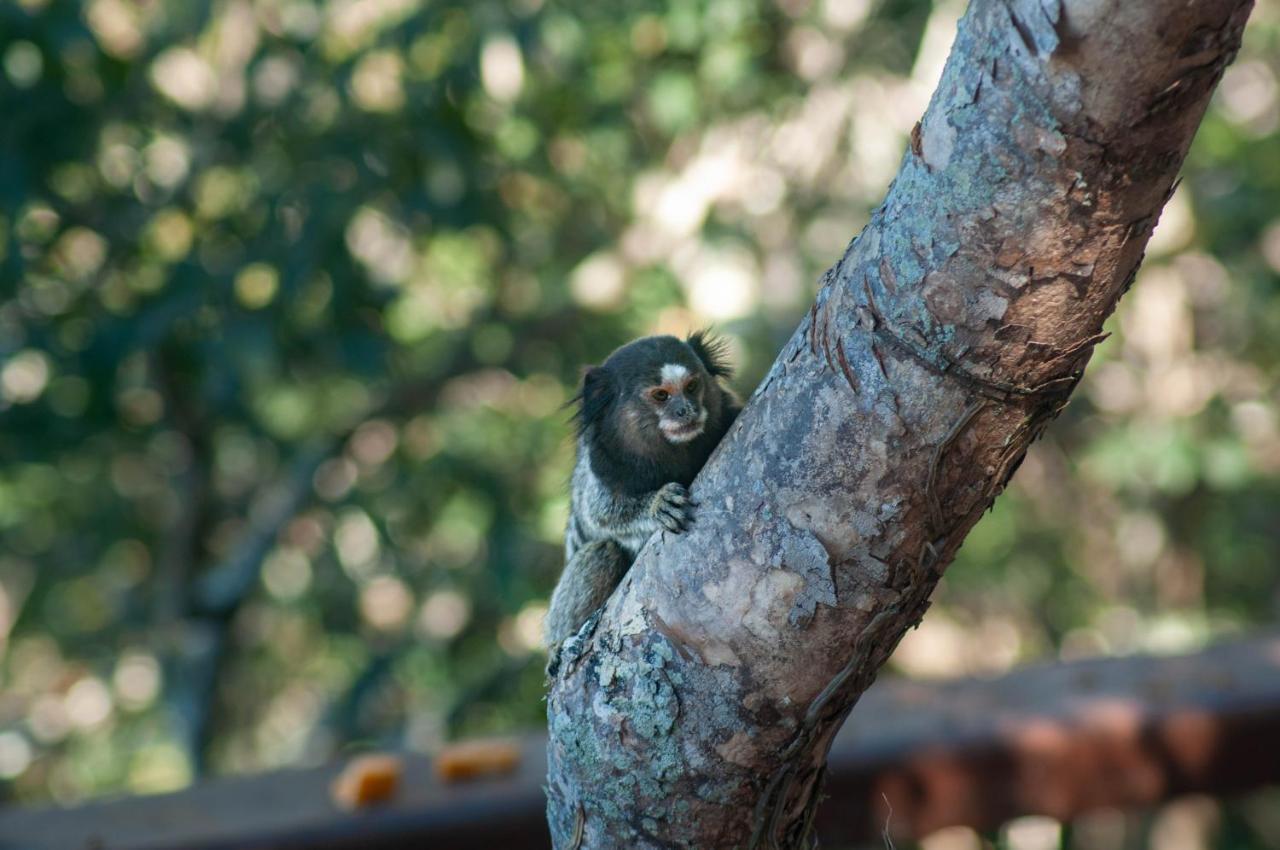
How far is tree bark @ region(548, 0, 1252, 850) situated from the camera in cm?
122

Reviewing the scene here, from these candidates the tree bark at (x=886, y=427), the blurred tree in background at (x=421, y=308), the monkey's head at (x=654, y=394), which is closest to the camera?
the tree bark at (x=886, y=427)

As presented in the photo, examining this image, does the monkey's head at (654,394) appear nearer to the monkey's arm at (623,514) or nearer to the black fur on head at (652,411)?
the black fur on head at (652,411)

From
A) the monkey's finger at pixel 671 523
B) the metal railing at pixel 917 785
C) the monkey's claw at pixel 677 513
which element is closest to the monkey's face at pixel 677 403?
the monkey's claw at pixel 677 513

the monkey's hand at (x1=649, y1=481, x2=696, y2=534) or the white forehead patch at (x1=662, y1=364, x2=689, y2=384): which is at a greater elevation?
the white forehead patch at (x1=662, y1=364, x2=689, y2=384)

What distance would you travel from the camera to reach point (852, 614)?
1.51 m

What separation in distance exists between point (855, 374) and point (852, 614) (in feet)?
0.97

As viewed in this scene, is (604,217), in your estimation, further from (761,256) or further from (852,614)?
(852,614)

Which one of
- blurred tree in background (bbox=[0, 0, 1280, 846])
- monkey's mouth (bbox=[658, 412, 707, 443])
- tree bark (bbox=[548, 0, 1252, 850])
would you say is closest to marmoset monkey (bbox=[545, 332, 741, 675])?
monkey's mouth (bbox=[658, 412, 707, 443])

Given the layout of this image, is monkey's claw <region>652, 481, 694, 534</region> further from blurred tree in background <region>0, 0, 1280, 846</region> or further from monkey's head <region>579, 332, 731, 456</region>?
blurred tree in background <region>0, 0, 1280, 846</region>

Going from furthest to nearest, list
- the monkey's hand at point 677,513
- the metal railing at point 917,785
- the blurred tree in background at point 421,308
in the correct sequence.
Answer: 1. the blurred tree in background at point 421,308
2. the metal railing at point 917,785
3. the monkey's hand at point 677,513

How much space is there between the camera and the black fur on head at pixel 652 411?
7.94 ft

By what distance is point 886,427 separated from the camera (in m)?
1.43

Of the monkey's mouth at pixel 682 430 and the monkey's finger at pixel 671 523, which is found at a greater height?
the monkey's finger at pixel 671 523

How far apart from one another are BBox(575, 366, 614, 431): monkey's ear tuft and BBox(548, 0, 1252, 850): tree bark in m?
0.87
